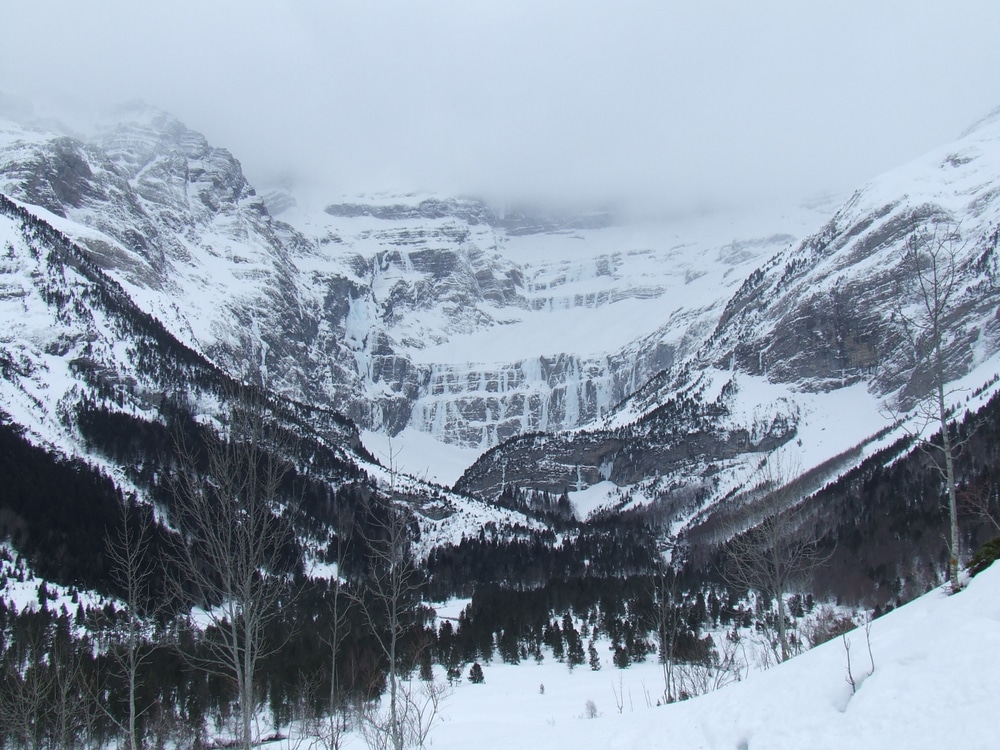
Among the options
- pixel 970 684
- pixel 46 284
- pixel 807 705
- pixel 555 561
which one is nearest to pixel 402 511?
pixel 807 705

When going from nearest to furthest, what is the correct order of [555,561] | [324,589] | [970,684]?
[970,684] → [324,589] → [555,561]

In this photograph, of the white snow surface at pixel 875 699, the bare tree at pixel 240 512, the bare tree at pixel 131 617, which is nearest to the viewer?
the white snow surface at pixel 875 699

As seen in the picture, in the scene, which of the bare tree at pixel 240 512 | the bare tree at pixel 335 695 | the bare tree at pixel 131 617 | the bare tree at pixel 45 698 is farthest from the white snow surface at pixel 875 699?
the bare tree at pixel 45 698

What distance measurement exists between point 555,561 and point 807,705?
12884 cm

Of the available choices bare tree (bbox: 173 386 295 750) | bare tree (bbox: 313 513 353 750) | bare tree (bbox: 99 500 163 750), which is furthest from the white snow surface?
bare tree (bbox: 99 500 163 750)

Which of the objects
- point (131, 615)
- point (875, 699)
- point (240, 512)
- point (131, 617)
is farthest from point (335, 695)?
point (875, 699)

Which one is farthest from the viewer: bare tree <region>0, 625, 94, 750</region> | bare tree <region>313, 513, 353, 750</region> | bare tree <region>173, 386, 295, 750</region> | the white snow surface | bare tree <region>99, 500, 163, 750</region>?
bare tree <region>0, 625, 94, 750</region>

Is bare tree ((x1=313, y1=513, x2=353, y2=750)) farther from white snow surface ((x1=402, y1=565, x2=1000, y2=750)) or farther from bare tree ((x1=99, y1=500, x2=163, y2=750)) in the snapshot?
white snow surface ((x1=402, y1=565, x2=1000, y2=750))

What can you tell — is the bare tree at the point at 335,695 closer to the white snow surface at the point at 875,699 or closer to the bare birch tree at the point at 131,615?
the bare birch tree at the point at 131,615

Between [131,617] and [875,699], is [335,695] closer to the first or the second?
[131,617]

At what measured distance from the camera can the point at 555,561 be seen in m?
137

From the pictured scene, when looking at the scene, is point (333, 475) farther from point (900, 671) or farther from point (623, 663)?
point (900, 671)

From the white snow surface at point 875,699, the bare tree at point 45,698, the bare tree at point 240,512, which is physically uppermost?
the bare tree at point 240,512

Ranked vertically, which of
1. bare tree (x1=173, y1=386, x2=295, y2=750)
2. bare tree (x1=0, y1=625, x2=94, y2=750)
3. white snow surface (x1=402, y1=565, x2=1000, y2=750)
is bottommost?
bare tree (x1=0, y1=625, x2=94, y2=750)
